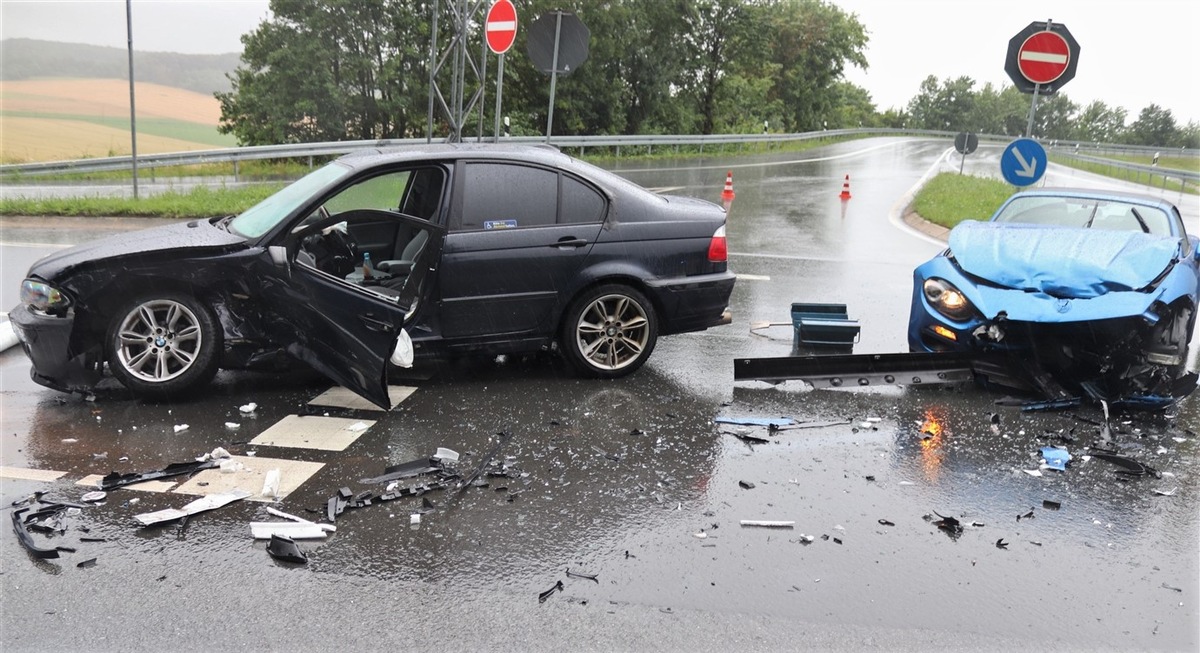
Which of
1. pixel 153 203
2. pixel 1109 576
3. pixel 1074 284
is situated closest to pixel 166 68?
pixel 153 203

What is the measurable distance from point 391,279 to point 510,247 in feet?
3.31

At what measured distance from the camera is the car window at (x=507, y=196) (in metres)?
6.24

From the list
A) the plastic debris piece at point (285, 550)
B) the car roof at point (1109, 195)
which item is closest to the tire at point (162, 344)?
the plastic debris piece at point (285, 550)

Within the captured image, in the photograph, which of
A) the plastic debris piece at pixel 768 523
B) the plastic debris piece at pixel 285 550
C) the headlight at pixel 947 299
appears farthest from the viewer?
the headlight at pixel 947 299

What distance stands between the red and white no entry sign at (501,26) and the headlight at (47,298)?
31.8 feet

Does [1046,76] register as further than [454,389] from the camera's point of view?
Yes

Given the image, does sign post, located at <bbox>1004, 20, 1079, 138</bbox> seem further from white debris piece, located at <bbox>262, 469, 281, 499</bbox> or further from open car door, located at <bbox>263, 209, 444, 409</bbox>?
white debris piece, located at <bbox>262, 469, 281, 499</bbox>

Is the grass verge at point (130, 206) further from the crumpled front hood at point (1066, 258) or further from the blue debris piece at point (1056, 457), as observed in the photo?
the blue debris piece at point (1056, 457)

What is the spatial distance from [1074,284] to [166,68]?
21184 mm

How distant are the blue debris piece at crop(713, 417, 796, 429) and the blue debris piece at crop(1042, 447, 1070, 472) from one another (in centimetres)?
146

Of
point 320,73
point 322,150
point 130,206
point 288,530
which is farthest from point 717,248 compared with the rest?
point 320,73

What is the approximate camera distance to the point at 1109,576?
3889mm

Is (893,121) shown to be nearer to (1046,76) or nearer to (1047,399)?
(1046,76)

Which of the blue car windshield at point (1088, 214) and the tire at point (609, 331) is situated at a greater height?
the blue car windshield at point (1088, 214)
